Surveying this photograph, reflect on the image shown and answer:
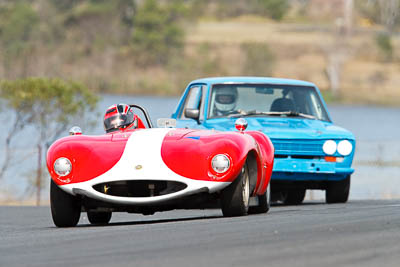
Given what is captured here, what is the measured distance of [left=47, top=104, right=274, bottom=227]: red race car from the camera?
878 cm

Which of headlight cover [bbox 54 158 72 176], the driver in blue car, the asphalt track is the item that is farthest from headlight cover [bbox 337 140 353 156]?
headlight cover [bbox 54 158 72 176]

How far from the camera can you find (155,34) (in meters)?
97.9

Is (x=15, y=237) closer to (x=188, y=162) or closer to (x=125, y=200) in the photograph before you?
(x=125, y=200)

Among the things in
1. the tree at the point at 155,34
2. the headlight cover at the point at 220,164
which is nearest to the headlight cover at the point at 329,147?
the headlight cover at the point at 220,164

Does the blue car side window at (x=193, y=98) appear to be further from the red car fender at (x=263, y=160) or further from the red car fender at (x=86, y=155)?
the red car fender at (x=86, y=155)

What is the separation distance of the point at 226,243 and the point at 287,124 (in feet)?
23.1

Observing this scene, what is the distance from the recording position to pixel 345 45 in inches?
3912

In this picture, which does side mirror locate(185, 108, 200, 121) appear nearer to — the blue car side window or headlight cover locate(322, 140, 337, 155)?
the blue car side window

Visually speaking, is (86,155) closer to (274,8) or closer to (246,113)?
(246,113)

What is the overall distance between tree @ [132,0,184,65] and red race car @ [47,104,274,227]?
83.5 meters

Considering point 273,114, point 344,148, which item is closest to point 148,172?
point 344,148

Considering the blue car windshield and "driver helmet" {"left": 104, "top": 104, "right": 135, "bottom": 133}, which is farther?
the blue car windshield

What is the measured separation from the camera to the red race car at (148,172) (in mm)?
8781

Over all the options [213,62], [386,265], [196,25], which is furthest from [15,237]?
[196,25]
